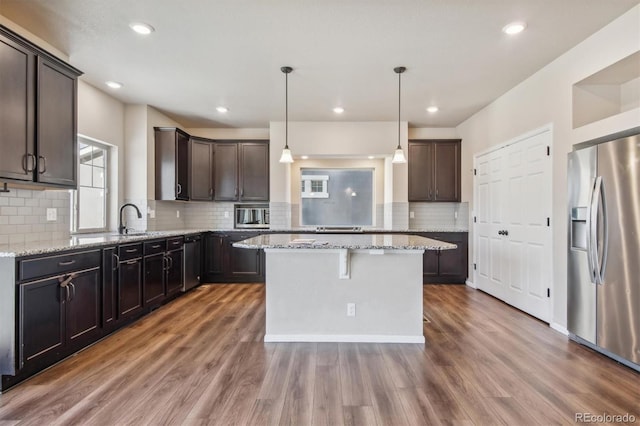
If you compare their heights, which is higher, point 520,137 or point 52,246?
point 520,137

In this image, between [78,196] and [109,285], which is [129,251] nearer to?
[109,285]

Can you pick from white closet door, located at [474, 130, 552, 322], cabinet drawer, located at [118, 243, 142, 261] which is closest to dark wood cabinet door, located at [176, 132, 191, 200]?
cabinet drawer, located at [118, 243, 142, 261]

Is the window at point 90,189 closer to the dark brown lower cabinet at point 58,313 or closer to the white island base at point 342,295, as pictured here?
the dark brown lower cabinet at point 58,313

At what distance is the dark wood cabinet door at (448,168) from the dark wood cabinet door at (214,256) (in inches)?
146

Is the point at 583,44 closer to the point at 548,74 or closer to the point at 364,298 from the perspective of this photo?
the point at 548,74

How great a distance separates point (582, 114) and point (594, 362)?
2.12 metres

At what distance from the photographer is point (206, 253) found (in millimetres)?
5289

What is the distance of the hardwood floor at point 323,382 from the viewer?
1.84 meters

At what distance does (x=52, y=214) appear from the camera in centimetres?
302

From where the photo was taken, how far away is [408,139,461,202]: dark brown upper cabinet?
18.0 feet

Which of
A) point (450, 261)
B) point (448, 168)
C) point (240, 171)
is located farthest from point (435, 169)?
point (240, 171)

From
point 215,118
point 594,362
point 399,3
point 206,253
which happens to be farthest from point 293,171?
point 594,362

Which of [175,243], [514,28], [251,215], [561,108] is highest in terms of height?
[514,28]

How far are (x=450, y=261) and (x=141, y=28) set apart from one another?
16.0 ft
